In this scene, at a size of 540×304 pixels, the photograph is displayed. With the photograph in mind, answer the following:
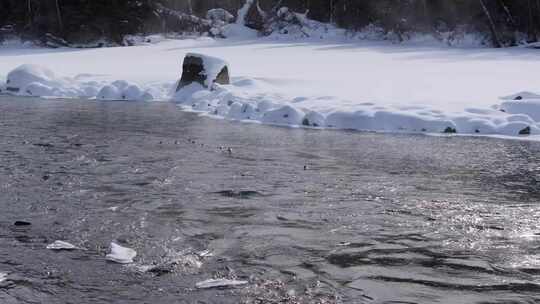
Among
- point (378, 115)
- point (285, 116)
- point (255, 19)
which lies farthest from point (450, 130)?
point (255, 19)

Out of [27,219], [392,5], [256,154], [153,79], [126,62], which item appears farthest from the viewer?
[392,5]

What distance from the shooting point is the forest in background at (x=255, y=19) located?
30.4m

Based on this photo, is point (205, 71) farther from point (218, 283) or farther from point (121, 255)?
point (218, 283)

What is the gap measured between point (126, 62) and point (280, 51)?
657cm

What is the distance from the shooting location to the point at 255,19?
119 ft

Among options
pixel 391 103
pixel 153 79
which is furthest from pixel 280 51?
pixel 391 103

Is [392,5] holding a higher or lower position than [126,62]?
higher

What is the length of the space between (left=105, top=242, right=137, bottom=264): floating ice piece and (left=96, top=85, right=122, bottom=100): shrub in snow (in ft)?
41.2

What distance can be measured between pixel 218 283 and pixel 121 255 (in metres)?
0.97

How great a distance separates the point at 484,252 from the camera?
5.45 meters

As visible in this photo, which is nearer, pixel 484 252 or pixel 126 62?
pixel 484 252

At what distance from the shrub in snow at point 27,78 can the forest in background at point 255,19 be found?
46.8 ft

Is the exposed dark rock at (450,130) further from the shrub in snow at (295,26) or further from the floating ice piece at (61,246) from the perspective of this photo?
the shrub in snow at (295,26)

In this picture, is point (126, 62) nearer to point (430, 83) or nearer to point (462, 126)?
point (430, 83)
